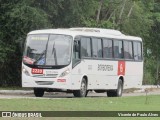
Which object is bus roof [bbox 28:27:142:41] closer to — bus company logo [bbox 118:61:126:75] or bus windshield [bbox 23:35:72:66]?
Answer: bus windshield [bbox 23:35:72:66]

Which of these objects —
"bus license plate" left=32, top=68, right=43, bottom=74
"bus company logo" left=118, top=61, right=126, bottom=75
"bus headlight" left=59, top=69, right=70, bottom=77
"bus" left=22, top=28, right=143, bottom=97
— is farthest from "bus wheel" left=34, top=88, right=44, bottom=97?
→ "bus company logo" left=118, top=61, right=126, bottom=75

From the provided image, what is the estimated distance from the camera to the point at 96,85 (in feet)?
108

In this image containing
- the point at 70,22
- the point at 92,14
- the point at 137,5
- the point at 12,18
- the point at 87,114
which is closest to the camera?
the point at 87,114

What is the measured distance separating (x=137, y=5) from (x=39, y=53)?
18.2 metres

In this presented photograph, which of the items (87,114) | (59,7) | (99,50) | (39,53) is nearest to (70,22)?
(59,7)

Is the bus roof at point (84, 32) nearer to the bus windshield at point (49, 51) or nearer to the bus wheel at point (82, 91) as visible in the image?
the bus windshield at point (49, 51)

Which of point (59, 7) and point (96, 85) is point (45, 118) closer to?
point (96, 85)

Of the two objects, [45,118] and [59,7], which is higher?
[59,7]

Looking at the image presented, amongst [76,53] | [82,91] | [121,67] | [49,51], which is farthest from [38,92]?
[121,67]

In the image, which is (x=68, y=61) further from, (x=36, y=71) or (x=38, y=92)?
(x=38, y=92)

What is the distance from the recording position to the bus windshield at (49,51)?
30047mm

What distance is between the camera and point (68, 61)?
98.5 feet

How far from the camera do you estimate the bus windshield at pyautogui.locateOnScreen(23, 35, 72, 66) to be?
1183 inches

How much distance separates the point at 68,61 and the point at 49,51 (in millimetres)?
1029
